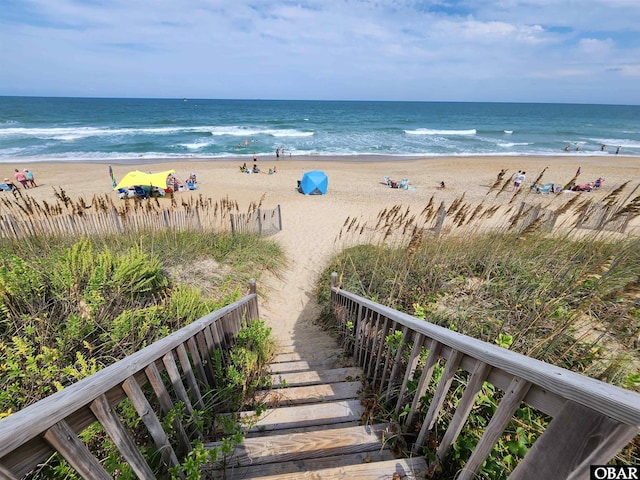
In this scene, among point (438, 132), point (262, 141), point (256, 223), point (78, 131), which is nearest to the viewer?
point (256, 223)

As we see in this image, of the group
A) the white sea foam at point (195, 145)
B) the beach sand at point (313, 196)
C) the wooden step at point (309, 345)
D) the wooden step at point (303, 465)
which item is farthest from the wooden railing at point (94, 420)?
the white sea foam at point (195, 145)

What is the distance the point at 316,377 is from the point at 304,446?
→ 1268mm

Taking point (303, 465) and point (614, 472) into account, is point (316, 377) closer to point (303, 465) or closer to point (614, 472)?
point (303, 465)

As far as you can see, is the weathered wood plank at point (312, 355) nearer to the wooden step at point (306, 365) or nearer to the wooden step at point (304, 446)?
the wooden step at point (306, 365)

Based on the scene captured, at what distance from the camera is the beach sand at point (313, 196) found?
702 centimetres

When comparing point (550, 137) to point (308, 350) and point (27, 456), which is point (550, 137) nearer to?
point (308, 350)

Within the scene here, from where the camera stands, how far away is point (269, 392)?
283 cm

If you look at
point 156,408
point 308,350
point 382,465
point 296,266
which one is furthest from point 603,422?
point 296,266

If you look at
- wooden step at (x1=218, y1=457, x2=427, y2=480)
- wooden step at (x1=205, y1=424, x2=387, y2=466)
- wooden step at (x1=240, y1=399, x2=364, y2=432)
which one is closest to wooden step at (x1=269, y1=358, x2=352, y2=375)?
wooden step at (x1=240, y1=399, x2=364, y2=432)

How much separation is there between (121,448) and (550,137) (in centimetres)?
5436

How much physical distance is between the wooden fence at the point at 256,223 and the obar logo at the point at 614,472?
8.03 meters

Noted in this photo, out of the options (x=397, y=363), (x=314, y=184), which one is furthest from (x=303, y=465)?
(x=314, y=184)

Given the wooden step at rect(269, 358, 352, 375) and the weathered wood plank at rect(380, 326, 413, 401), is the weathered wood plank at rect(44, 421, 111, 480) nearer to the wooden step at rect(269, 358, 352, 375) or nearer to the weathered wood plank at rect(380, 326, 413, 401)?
the weathered wood plank at rect(380, 326, 413, 401)

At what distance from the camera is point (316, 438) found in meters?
1.94
